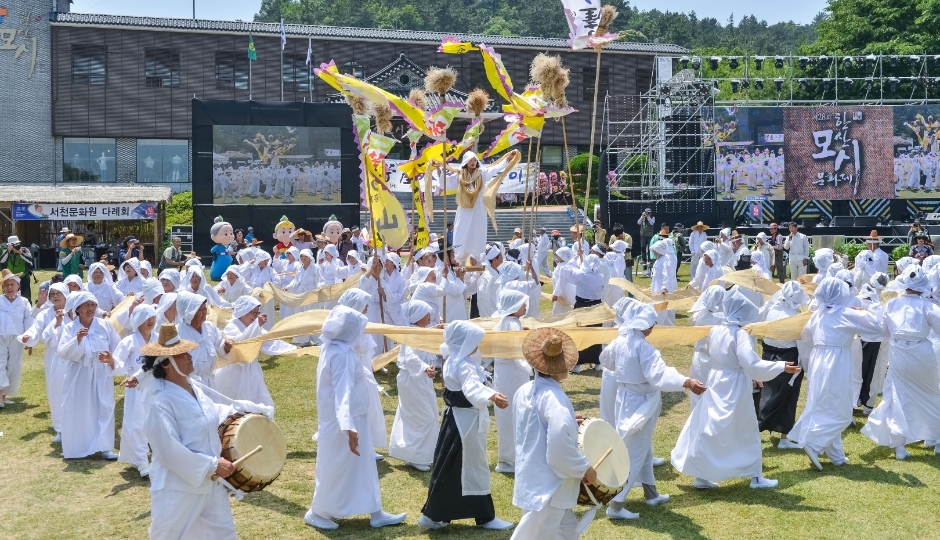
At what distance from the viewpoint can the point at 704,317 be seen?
9555 millimetres

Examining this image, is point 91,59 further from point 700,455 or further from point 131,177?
point 700,455

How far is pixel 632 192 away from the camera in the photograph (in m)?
31.0

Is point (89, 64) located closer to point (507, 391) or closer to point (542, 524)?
point (507, 391)

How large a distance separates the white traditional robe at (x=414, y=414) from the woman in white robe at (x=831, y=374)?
315 cm

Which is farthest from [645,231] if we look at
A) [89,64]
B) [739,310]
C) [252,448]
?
[89,64]

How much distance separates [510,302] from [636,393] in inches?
57.4

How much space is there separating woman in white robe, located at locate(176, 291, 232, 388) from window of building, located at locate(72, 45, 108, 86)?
33.5m

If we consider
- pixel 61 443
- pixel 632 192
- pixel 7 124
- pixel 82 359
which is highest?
pixel 7 124

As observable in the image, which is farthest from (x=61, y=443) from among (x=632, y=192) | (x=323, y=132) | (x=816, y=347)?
(x=632, y=192)

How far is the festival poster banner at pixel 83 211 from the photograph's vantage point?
30.0 metres

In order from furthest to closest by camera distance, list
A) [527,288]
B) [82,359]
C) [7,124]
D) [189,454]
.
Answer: [7,124] < [527,288] < [82,359] < [189,454]

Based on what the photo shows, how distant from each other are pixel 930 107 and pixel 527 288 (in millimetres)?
22352

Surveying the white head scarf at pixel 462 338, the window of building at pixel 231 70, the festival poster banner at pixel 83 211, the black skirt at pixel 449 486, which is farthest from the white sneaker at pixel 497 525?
the window of building at pixel 231 70

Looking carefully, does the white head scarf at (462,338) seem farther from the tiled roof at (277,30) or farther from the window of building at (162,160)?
the window of building at (162,160)
